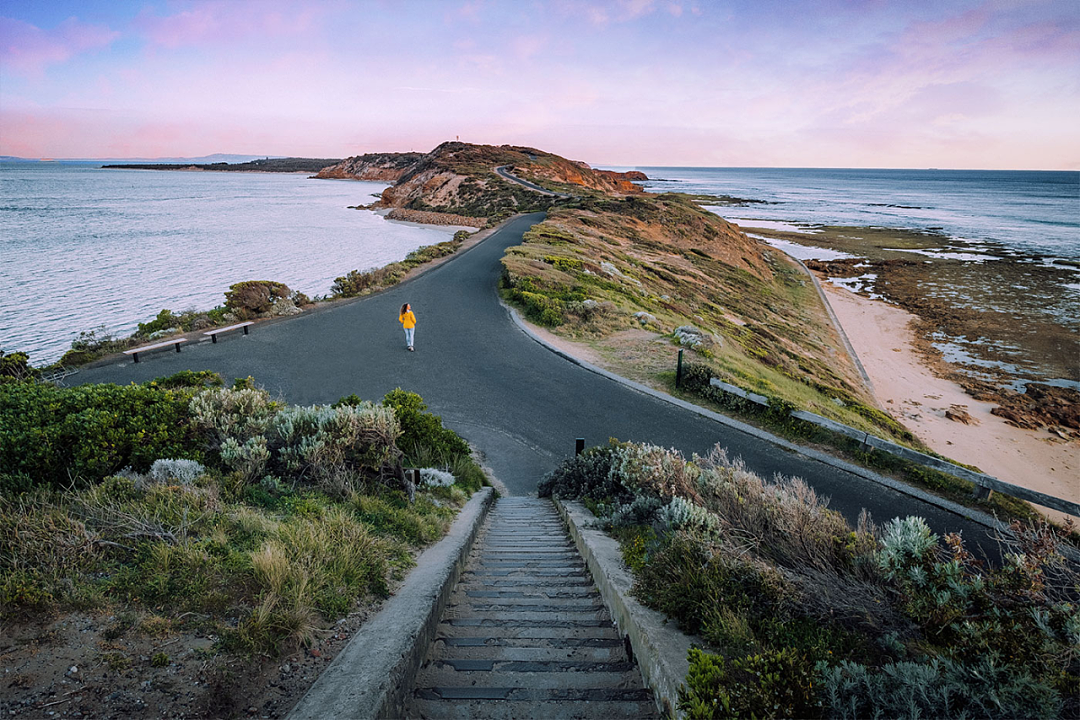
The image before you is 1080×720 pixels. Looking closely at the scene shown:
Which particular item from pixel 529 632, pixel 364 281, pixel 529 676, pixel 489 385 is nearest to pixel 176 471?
pixel 529 632

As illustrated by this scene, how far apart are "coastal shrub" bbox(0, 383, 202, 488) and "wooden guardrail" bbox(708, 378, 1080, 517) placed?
9.50m

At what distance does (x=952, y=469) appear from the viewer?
26.0 ft

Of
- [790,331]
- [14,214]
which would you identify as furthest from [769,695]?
[14,214]

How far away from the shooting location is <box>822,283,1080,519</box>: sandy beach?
549 inches

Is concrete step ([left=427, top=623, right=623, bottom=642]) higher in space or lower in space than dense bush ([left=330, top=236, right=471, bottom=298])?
lower

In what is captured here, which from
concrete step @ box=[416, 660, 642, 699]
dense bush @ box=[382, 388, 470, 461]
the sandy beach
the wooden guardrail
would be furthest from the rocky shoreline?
concrete step @ box=[416, 660, 642, 699]

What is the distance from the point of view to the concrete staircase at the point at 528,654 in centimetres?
306

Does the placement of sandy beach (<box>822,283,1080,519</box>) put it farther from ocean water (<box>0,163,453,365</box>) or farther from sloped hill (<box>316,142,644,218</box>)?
sloped hill (<box>316,142,644,218</box>)

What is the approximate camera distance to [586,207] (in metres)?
49.4

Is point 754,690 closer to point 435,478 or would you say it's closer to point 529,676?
point 529,676

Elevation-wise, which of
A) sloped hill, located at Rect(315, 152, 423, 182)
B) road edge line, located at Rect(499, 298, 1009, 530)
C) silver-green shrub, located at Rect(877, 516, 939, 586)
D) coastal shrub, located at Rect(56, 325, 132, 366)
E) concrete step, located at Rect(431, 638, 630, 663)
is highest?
sloped hill, located at Rect(315, 152, 423, 182)

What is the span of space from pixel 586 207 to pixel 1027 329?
106 ft

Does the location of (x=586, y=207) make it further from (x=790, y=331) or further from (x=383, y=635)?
(x=383, y=635)

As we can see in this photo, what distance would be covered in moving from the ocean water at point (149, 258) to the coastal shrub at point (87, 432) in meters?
12.3
